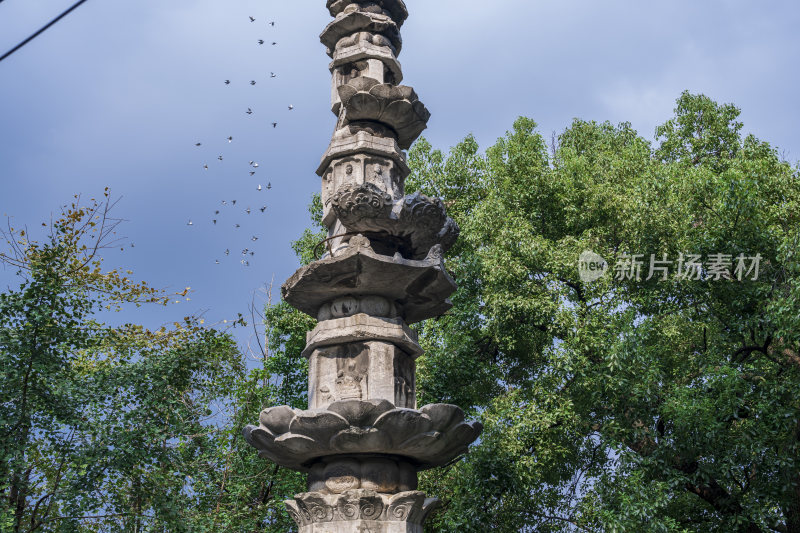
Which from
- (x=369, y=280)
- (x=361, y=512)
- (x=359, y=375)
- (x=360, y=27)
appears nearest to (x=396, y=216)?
(x=369, y=280)

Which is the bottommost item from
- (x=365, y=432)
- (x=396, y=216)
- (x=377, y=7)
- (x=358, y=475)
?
(x=358, y=475)

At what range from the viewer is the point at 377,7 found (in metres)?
7.48

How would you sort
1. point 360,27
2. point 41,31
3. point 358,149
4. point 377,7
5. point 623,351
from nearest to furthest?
point 41,31 → point 358,149 → point 360,27 → point 377,7 → point 623,351

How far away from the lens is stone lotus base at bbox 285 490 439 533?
504cm

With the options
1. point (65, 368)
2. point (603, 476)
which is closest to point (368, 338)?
point (603, 476)

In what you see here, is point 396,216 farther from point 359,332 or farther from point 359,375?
point 359,375

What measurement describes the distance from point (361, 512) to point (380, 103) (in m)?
3.41

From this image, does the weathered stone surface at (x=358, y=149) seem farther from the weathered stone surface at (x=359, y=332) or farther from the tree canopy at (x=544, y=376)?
the tree canopy at (x=544, y=376)

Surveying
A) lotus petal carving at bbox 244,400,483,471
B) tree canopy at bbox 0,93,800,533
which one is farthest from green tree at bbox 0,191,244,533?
lotus petal carving at bbox 244,400,483,471

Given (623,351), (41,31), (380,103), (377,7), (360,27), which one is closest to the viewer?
(41,31)

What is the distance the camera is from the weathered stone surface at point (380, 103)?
653 cm

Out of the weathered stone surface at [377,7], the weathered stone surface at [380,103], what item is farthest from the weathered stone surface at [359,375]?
the weathered stone surface at [377,7]

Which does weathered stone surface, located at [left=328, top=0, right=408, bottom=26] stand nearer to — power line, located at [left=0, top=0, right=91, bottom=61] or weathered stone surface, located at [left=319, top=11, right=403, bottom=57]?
weathered stone surface, located at [left=319, top=11, right=403, bottom=57]

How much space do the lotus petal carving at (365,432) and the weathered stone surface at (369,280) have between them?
992 millimetres
